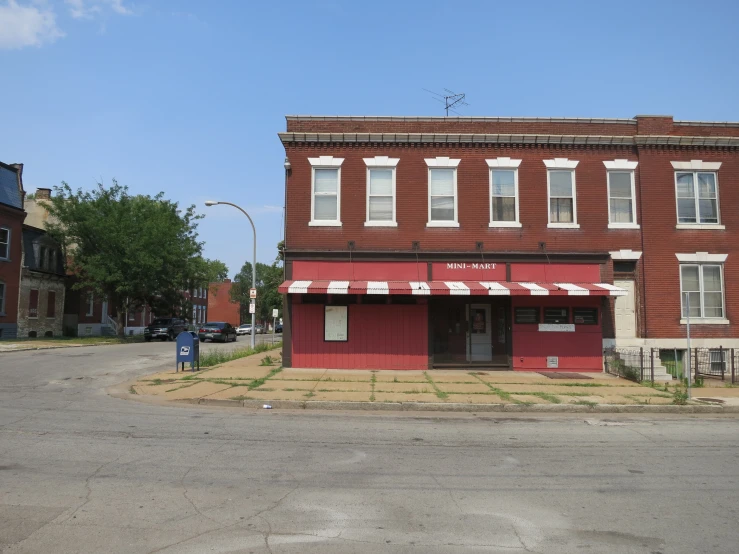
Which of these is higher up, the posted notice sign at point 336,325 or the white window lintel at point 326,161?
the white window lintel at point 326,161

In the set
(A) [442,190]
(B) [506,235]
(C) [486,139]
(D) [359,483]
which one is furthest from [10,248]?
(D) [359,483]

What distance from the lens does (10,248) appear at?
34.8 meters

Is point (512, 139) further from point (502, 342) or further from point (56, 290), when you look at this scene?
point (56, 290)

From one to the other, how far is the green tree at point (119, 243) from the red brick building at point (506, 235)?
23.5 m

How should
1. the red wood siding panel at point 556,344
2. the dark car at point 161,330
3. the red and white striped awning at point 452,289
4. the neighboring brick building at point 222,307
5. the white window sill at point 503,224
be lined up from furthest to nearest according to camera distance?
the neighboring brick building at point 222,307 < the dark car at point 161,330 < the white window sill at point 503,224 < the red wood siding panel at point 556,344 < the red and white striped awning at point 452,289

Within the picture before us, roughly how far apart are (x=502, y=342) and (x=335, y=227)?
6886 millimetres

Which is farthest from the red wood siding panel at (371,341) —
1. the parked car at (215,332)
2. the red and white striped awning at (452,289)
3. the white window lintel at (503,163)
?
the parked car at (215,332)

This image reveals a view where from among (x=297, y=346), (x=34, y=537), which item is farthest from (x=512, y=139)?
(x=34, y=537)

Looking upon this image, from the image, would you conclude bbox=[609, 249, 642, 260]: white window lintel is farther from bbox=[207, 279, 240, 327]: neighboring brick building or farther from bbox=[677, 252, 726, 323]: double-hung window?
bbox=[207, 279, 240, 327]: neighboring brick building

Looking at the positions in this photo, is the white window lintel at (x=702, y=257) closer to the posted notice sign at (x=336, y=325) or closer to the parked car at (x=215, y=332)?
the posted notice sign at (x=336, y=325)

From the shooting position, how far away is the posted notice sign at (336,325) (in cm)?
1817

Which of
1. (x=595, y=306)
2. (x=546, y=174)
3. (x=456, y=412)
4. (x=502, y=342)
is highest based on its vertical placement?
(x=546, y=174)

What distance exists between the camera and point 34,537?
4.56 m

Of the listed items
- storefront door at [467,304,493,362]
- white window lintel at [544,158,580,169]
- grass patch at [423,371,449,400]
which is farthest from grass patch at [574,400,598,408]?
white window lintel at [544,158,580,169]
